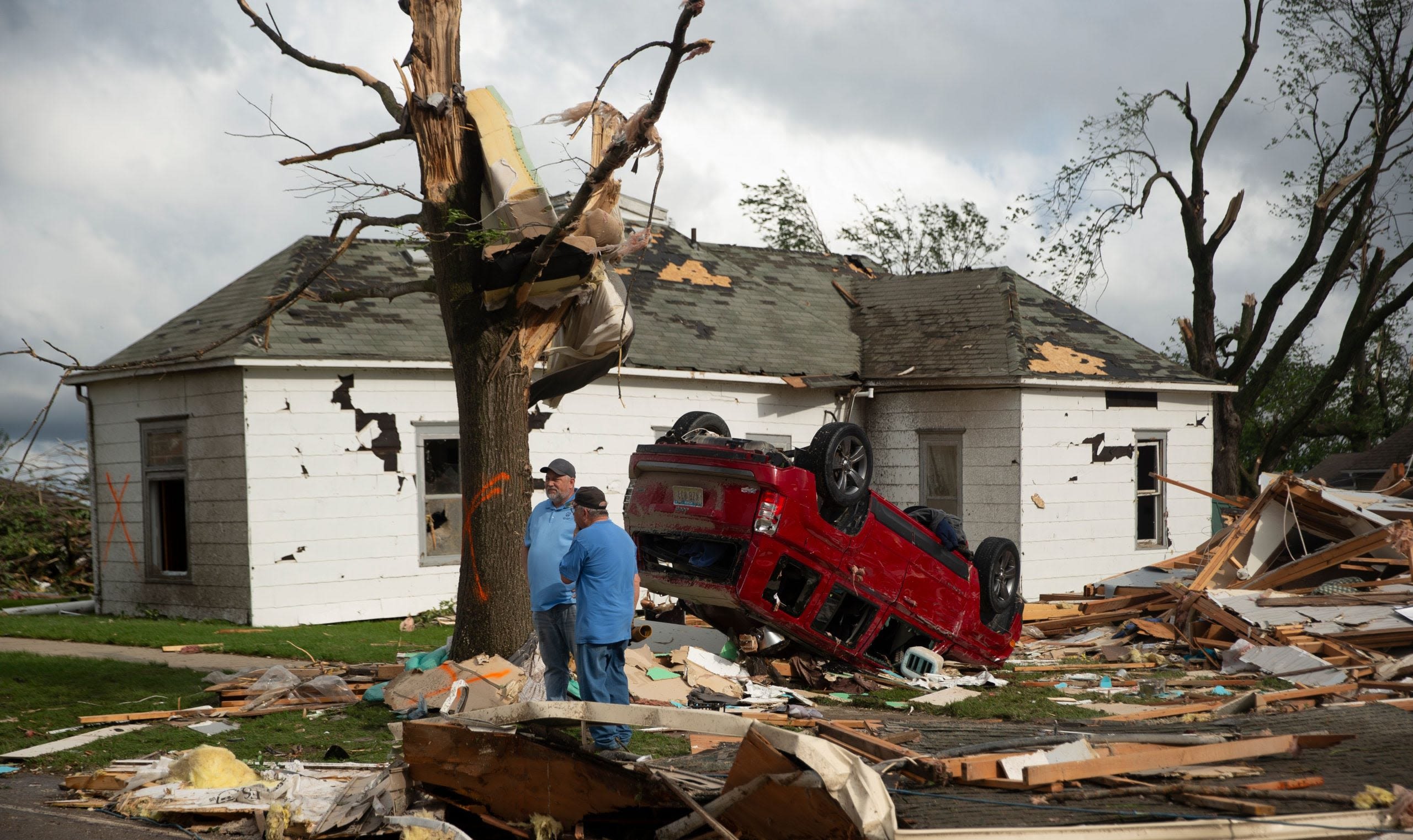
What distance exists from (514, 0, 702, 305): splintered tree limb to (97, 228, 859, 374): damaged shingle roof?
4.51 m

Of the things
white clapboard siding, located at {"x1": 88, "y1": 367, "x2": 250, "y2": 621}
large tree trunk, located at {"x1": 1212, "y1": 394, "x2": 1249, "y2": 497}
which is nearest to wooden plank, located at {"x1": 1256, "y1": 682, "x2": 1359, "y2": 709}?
white clapboard siding, located at {"x1": 88, "y1": 367, "x2": 250, "y2": 621}

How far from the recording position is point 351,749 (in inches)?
313

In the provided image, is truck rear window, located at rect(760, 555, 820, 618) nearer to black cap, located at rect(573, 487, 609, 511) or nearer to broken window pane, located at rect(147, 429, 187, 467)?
black cap, located at rect(573, 487, 609, 511)

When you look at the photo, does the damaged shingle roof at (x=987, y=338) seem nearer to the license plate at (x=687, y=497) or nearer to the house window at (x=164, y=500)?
the license plate at (x=687, y=497)

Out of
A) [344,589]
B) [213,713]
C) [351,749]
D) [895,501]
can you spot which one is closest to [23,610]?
[344,589]

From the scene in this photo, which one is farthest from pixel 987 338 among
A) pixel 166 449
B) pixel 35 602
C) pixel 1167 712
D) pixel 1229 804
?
pixel 35 602

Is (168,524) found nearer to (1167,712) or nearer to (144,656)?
(144,656)

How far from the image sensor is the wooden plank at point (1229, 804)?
482 centimetres

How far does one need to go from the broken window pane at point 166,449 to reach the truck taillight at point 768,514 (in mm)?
9547

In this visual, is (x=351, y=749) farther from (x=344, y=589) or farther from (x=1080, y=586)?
(x=1080, y=586)

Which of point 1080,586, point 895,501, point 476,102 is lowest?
point 1080,586

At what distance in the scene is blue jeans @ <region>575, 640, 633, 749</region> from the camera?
7.71 m

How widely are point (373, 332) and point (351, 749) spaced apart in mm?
9113

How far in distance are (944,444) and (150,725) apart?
41.5 ft
